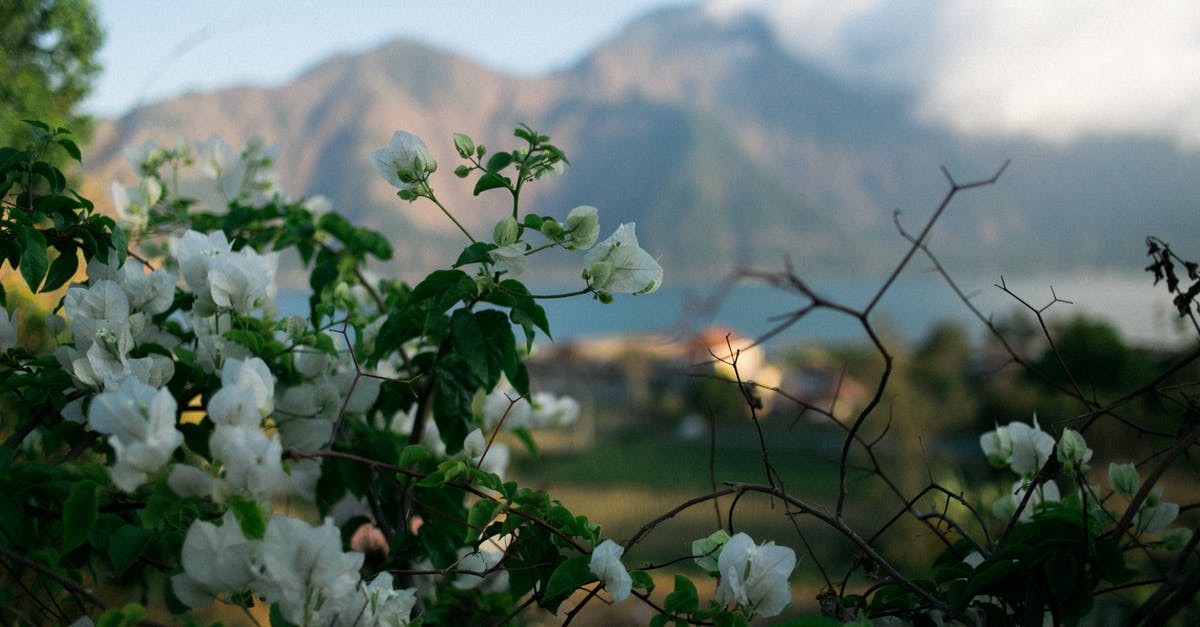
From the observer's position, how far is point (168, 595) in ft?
1.76

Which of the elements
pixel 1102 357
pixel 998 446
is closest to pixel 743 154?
pixel 1102 357

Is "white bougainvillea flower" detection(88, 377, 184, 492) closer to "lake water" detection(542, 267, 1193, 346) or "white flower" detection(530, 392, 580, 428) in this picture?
"white flower" detection(530, 392, 580, 428)

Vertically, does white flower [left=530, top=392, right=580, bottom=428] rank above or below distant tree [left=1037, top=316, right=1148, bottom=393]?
below

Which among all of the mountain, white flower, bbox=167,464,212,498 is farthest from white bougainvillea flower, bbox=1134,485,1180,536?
the mountain

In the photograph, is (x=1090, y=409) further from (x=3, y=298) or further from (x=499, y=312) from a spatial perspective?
(x=3, y=298)

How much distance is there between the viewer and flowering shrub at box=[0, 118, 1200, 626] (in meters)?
0.43

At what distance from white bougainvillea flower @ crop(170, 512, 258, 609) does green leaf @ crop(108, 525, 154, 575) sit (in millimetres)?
59

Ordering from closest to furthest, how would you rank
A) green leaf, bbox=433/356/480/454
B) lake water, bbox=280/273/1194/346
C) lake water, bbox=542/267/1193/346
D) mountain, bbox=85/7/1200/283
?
green leaf, bbox=433/356/480/454 → lake water, bbox=280/273/1194/346 → lake water, bbox=542/267/1193/346 → mountain, bbox=85/7/1200/283

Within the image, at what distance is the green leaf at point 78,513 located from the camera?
432 millimetres

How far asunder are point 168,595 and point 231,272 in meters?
0.25

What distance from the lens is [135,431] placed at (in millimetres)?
416

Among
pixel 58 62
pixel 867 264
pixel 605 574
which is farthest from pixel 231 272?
pixel 867 264

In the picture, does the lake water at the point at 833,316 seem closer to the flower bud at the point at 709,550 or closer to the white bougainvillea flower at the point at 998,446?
the white bougainvillea flower at the point at 998,446

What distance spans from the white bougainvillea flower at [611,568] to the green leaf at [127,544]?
269 mm
